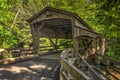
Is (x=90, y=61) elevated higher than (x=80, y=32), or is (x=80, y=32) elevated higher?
(x=80, y=32)

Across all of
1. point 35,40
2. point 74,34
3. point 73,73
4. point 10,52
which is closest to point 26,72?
point 73,73

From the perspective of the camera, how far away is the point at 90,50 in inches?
643

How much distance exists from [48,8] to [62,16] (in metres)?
1.40

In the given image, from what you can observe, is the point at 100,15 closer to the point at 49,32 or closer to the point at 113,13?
the point at 113,13

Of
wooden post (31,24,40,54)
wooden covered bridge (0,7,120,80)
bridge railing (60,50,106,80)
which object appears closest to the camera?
bridge railing (60,50,106,80)

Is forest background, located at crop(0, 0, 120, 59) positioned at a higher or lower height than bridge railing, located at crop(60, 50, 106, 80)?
higher

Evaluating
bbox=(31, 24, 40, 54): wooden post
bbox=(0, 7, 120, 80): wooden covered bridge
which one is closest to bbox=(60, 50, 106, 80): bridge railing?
bbox=(0, 7, 120, 80): wooden covered bridge

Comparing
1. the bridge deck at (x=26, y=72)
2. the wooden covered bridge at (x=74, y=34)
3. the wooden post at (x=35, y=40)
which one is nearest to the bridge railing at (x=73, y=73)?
the bridge deck at (x=26, y=72)

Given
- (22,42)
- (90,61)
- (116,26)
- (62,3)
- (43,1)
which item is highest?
(43,1)

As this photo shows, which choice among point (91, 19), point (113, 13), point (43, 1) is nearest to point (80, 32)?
point (113, 13)

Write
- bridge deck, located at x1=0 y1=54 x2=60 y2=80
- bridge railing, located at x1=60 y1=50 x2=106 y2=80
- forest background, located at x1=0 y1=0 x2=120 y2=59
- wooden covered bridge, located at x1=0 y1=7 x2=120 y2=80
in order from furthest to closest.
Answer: wooden covered bridge, located at x1=0 y1=7 x2=120 y2=80
forest background, located at x1=0 y1=0 x2=120 y2=59
bridge deck, located at x1=0 y1=54 x2=60 y2=80
bridge railing, located at x1=60 y1=50 x2=106 y2=80

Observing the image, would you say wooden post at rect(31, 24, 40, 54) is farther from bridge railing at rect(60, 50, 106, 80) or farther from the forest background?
Result: bridge railing at rect(60, 50, 106, 80)

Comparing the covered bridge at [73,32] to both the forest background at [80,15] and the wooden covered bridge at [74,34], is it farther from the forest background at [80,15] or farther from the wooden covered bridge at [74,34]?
the forest background at [80,15]

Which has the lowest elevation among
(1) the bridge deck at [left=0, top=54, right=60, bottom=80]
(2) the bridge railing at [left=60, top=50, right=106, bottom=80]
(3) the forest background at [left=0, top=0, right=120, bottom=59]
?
(1) the bridge deck at [left=0, top=54, right=60, bottom=80]
